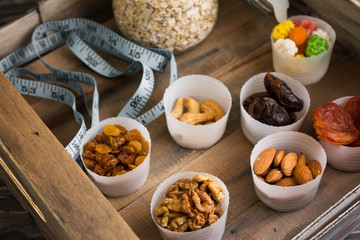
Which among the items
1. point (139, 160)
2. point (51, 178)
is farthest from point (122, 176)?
point (51, 178)

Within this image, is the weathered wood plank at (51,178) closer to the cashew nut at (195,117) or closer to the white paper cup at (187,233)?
the white paper cup at (187,233)

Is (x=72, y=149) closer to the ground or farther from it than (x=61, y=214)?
closer to the ground

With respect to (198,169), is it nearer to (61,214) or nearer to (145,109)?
(145,109)

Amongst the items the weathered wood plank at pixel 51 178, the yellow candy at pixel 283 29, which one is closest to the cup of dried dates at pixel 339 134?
the yellow candy at pixel 283 29

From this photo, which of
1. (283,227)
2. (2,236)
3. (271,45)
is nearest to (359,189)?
(283,227)

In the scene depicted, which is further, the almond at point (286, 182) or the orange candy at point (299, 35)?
the orange candy at point (299, 35)

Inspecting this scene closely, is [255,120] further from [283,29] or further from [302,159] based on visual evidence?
[283,29]
